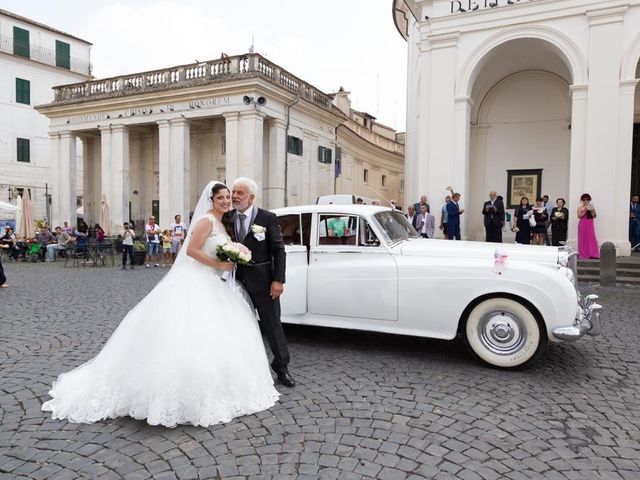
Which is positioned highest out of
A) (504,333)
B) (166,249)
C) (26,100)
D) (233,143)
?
(26,100)

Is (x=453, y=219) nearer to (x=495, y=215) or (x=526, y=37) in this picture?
(x=495, y=215)

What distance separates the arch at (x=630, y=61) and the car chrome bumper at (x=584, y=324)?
33.1 feet

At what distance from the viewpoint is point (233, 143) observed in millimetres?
21094

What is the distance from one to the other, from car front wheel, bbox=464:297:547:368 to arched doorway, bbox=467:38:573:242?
12.4 m

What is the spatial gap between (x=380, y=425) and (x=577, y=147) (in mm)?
12136

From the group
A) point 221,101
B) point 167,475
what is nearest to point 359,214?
point 167,475

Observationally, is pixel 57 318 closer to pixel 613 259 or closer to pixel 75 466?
pixel 75 466

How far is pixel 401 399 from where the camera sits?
13.0ft

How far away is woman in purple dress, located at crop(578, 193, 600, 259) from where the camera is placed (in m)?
12.0

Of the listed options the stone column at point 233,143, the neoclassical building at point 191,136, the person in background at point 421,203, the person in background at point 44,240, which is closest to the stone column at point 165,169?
the neoclassical building at point 191,136

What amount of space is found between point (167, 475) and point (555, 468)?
95.5 inches

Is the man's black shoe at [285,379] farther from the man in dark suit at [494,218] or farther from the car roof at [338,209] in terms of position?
the man in dark suit at [494,218]

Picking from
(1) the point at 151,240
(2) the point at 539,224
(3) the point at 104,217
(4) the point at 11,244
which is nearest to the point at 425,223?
(2) the point at 539,224

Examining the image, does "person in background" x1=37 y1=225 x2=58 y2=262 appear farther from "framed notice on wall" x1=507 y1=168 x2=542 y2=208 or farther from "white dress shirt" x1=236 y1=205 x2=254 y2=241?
"framed notice on wall" x1=507 y1=168 x2=542 y2=208
